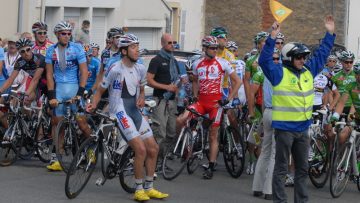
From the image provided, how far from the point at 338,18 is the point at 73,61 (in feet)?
84.6

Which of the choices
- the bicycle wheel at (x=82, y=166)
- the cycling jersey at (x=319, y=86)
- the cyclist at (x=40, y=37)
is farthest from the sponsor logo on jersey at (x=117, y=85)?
the cycling jersey at (x=319, y=86)

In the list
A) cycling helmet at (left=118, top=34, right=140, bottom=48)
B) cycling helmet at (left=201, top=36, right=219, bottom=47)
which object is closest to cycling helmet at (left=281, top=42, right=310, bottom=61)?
cycling helmet at (left=118, top=34, right=140, bottom=48)

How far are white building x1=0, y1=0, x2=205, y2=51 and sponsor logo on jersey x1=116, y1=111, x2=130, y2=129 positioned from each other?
43.7 ft

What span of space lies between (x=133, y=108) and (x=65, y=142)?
6.70 ft

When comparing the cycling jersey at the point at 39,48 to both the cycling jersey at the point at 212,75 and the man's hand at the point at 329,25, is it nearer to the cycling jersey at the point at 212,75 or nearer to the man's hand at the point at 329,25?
the cycling jersey at the point at 212,75

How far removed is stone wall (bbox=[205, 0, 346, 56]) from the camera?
3794 centimetres

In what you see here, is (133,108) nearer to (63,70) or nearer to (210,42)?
(63,70)

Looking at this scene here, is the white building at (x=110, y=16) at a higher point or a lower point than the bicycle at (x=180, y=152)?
higher

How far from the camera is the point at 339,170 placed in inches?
524

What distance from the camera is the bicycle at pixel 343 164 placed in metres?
13.2

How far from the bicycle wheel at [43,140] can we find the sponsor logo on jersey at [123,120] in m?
3.02

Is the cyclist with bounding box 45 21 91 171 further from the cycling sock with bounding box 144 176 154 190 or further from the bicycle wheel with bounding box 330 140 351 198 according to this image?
the bicycle wheel with bounding box 330 140 351 198

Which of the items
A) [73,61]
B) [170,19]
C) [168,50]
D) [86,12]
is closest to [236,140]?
[168,50]

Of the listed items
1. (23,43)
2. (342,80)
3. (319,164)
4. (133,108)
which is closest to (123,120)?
(133,108)
